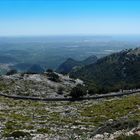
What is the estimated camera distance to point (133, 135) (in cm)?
2141

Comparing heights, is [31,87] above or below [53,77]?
above

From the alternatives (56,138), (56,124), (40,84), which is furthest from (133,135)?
(40,84)

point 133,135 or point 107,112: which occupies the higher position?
point 133,135

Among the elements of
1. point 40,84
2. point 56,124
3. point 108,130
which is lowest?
point 40,84

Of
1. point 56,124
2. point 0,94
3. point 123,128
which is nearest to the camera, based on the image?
point 123,128

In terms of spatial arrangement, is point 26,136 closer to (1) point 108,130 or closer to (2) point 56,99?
(1) point 108,130

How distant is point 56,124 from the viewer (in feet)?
140

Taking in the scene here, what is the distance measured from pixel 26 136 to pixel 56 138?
3.19 metres

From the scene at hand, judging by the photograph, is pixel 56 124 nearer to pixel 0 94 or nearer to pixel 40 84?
pixel 0 94

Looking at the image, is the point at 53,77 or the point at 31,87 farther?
the point at 53,77

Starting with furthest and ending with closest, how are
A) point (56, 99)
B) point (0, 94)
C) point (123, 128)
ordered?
point (0, 94) → point (56, 99) → point (123, 128)

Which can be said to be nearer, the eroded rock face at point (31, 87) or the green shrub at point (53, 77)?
the eroded rock face at point (31, 87)

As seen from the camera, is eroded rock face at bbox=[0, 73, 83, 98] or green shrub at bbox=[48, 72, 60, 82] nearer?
eroded rock face at bbox=[0, 73, 83, 98]

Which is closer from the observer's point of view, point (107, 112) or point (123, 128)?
point (123, 128)
